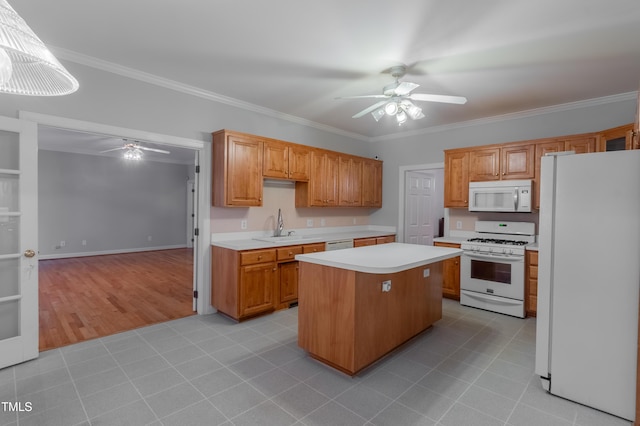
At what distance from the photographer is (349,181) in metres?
5.47

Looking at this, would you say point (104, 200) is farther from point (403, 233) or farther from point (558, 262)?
point (558, 262)

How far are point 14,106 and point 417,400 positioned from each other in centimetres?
407

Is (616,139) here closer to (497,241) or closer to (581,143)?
(581,143)

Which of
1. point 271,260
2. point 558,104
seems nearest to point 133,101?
point 271,260

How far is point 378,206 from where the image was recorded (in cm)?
611

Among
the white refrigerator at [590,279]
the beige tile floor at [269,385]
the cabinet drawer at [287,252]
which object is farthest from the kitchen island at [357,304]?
the cabinet drawer at [287,252]

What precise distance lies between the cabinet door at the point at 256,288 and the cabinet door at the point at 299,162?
4.57ft

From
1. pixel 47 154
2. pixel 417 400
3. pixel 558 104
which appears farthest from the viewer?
pixel 47 154

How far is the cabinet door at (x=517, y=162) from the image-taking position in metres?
4.18

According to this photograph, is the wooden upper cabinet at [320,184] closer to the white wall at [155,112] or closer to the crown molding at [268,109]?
the white wall at [155,112]

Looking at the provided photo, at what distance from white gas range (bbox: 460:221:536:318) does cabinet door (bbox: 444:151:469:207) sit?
21.7 inches

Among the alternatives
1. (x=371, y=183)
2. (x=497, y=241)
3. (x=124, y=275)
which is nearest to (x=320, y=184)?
(x=371, y=183)

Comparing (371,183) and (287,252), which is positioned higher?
(371,183)

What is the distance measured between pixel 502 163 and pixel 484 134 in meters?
0.74
